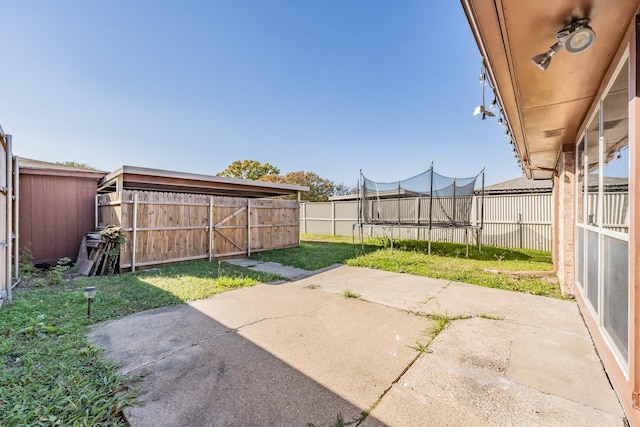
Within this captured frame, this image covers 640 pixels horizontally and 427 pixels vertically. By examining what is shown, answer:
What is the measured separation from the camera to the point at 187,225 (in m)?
6.44

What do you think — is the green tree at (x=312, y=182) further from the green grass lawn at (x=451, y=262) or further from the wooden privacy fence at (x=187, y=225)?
the green grass lawn at (x=451, y=262)

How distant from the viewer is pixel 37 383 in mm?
1794

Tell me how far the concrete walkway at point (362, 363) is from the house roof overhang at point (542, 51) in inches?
88.0

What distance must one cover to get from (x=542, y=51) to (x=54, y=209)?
910 cm

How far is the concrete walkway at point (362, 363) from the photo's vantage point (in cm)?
156

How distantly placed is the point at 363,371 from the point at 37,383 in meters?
2.29

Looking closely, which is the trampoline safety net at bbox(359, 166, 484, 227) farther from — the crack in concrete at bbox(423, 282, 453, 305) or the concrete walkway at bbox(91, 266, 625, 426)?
the concrete walkway at bbox(91, 266, 625, 426)

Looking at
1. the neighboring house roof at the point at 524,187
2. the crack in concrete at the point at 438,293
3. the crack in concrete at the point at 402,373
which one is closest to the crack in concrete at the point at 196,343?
the crack in concrete at the point at 402,373

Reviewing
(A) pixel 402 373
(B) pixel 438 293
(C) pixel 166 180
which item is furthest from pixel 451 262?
(C) pixel 166 180

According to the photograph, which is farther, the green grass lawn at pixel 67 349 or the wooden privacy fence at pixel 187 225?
the wooden privacy fence at pixel 187 225

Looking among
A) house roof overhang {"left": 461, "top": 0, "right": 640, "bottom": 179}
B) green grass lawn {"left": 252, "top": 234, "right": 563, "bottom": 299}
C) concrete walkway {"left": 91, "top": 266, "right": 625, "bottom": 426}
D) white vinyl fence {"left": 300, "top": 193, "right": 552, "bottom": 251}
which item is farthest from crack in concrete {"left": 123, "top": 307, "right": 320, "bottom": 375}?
white vinyl fence {"left": 300, "top": 193, "right": 552, "bottom": 251}

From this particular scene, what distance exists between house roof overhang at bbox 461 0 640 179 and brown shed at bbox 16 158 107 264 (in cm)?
858

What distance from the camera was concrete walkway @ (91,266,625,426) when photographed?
5.13ft

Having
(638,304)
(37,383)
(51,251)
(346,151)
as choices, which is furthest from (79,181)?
(346,151)
